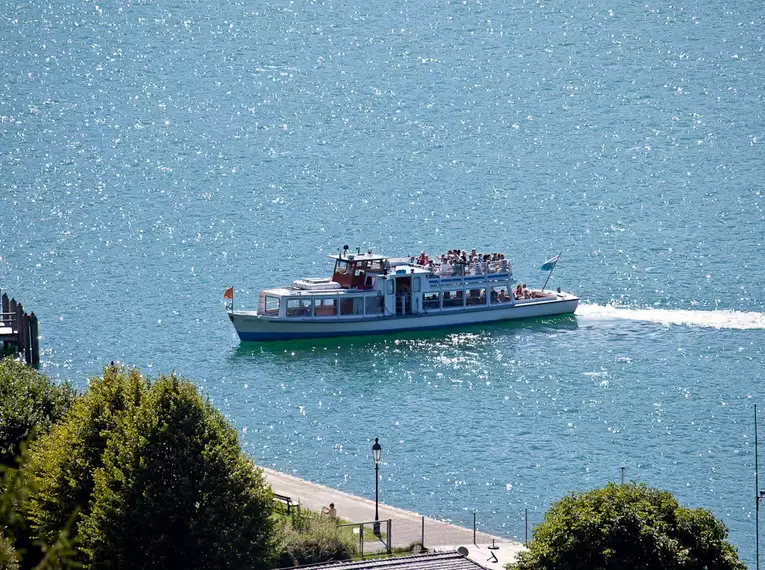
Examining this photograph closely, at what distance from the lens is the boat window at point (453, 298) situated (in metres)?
87.3

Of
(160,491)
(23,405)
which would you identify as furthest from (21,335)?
(160,491)

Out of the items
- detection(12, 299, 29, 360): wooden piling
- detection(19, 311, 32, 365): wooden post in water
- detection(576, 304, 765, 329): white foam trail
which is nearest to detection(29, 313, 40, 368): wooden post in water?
detection(19, 311, 32, 365): wooden post in water

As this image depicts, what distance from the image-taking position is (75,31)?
173 meters

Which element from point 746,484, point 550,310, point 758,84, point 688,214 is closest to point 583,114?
point 758,84

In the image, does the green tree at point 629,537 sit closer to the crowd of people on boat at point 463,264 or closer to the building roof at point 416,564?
the building roof at point 416,564

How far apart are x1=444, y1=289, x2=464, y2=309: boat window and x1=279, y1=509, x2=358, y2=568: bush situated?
37.4 m

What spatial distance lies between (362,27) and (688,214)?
70.8 m

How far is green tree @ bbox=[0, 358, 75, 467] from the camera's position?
50469mm

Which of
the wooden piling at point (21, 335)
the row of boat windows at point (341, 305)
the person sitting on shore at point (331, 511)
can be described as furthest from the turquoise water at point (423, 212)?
the person sitting on shore at point (331, 511)

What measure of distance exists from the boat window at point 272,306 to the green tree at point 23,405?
28.7 metres

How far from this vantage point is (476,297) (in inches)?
3465

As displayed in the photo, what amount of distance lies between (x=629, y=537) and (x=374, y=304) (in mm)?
45320

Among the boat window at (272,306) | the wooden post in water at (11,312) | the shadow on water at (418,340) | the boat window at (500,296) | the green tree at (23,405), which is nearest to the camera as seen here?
the green tree at (23,405)

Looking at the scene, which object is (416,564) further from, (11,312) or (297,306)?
(297,306)
